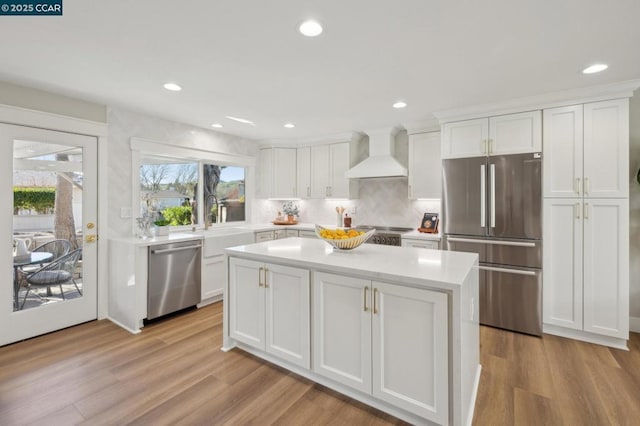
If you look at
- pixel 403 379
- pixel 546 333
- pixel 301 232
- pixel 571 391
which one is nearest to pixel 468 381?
pixel 403 379

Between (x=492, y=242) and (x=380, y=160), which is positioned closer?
(x=492, y=242)

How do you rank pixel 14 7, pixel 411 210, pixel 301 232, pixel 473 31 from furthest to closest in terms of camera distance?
pixel 301 232 < pixel 411 210 < pixel 473 31 < pixel 14 7

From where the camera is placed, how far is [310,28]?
72.2 inches

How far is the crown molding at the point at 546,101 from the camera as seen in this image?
8.69 ft

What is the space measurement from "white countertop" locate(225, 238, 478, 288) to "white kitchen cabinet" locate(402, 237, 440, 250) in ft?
4.06

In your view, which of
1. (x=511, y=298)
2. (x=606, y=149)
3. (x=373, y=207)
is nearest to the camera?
(x=606, y=149)

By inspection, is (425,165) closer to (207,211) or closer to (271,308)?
(271,308)

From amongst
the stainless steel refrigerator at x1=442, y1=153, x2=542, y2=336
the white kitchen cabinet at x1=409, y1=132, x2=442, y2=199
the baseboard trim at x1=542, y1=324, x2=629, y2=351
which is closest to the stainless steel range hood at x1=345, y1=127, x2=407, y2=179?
the white kitchen cabinet at x1=409, y1=132, x2=442, y2=199

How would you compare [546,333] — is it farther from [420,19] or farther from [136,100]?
[136,100]

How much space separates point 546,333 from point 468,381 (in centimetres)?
191

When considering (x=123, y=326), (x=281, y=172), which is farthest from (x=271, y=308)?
(x=281, y=172)

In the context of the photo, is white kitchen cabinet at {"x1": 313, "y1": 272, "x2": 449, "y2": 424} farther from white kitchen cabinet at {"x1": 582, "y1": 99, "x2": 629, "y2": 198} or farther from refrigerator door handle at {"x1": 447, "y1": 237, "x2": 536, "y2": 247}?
white kitchen cabinet at {"x1": 582, "y1": 99, "x2": 629, "y2": 198}

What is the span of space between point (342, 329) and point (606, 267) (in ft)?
8.67

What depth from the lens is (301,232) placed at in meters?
4.74
